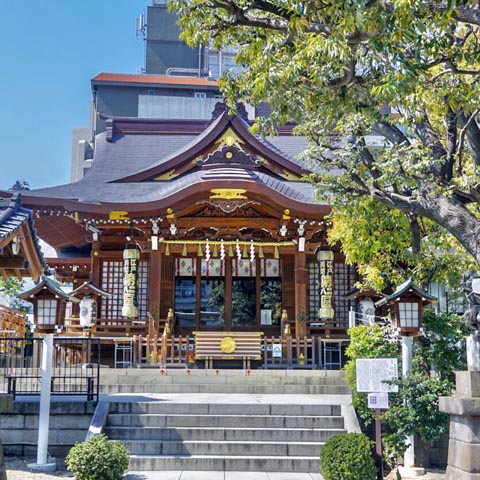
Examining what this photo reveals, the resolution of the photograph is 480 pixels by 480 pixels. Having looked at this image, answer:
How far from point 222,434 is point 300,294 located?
7661 mm

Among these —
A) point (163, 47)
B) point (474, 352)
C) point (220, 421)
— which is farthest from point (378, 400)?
point (163, 47)

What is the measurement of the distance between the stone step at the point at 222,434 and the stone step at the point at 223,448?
0.80 ft

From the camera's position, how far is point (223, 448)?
11.4 m

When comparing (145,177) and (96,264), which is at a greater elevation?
(145,177)

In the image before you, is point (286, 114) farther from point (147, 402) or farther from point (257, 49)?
point (147, 402)

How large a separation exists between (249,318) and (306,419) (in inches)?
341

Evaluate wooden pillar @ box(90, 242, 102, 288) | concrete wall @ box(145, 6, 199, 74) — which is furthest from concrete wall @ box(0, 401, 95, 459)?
concrete wall @ box(145, 6, 199, 74)

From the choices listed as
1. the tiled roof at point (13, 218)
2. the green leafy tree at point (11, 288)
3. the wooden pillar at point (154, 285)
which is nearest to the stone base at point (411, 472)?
the tiled roof at point (13, 218)

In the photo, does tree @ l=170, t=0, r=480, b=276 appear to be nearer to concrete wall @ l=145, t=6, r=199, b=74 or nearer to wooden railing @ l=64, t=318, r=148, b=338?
wooden railing @ l=64, t=318, r=148, b=338

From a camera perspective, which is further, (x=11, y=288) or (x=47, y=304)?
(x=11, y=288)

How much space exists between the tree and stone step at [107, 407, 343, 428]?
3.99 meters

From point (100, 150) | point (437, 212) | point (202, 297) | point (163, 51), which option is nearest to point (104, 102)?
point (163, 51)

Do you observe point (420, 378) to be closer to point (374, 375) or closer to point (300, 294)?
point (374, 375)

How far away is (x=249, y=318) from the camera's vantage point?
67.7ft
